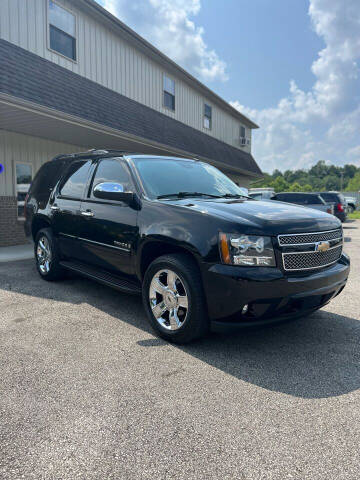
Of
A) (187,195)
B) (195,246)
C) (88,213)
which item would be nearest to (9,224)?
(88,213)

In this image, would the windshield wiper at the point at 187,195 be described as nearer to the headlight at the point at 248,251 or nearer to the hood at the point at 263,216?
the hood at the point at 263,216

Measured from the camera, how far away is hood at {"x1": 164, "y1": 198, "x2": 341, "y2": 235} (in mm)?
3078

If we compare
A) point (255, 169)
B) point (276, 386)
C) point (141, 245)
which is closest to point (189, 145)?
point (255, 169)

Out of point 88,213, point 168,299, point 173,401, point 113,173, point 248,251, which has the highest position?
point 113,173

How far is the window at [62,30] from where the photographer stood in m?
9.66

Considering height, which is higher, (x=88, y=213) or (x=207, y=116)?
(x=207, y=116)

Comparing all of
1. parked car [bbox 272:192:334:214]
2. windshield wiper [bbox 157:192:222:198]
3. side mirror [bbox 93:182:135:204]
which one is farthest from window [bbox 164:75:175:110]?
side mirror [bbox 93:182:135:204]

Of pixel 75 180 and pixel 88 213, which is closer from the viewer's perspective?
pixel 88 213

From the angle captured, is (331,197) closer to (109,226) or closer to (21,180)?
(21,180)

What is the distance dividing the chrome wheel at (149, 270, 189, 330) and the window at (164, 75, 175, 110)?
1307 cm

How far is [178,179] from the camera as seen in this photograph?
14.3ft

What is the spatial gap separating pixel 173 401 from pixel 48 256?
390 cm

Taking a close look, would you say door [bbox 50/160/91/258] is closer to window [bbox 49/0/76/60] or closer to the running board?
the running board

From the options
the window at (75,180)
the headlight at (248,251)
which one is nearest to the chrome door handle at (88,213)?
the window at (75,180)
